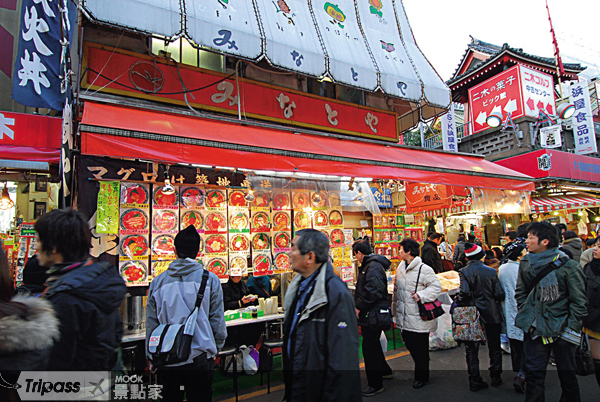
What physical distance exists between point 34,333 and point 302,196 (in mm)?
5454

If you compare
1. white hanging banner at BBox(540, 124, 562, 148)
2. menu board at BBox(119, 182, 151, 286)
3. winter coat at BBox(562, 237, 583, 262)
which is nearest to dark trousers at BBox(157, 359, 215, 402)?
menu board at BBox(119, 182, 151, 286)

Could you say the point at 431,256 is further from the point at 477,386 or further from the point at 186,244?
the point at 186,244

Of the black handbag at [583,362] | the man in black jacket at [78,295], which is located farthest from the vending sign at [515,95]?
the man in black jacket at [78,295]

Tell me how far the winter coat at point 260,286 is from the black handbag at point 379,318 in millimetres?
2737

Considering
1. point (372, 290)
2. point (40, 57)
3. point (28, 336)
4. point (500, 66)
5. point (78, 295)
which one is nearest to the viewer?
point (28, 336)

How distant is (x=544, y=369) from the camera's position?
3.64 metres

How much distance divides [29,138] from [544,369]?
8.44 metres

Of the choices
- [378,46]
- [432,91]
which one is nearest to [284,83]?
[378,46]

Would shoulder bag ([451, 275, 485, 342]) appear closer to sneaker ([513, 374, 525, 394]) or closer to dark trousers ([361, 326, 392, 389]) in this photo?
sneaker ([513, 374, 525, 394])

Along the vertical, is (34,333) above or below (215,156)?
below

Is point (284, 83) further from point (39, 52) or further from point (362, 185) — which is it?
point (39, 52)

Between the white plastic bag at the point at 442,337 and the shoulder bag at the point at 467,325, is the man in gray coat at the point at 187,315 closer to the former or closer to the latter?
the shoulder bag at the point at 467,325

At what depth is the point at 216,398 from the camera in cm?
493

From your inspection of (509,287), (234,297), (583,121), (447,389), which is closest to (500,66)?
(583,121)
